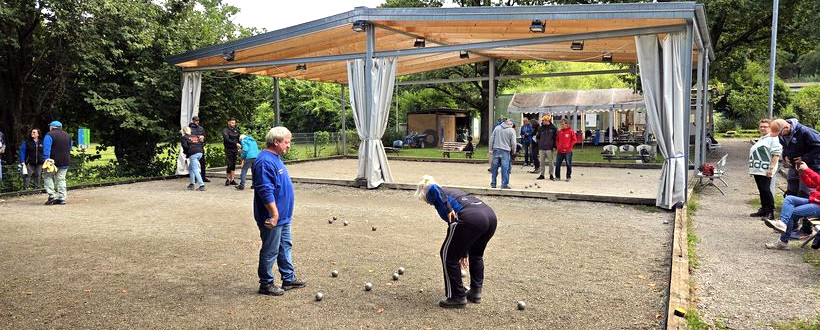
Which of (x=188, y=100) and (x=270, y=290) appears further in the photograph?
(x=188, y=100)

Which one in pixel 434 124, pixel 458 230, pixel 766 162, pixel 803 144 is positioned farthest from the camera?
pixel 434 124

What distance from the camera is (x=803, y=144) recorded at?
6867 mm

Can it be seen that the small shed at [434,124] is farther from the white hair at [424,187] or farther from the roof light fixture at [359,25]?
the white hair at [424,187]

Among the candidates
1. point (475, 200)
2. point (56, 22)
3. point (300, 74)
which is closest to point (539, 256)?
point (475, 200)

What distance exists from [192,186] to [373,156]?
407 centimetres

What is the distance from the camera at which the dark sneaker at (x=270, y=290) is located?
4.63 metres

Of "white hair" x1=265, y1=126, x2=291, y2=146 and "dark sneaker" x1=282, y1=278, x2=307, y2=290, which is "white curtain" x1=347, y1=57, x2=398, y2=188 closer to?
"dark sneaker" x1=282, y1=278, x2=307, y2=290

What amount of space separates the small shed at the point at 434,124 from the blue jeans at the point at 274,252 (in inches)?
1087

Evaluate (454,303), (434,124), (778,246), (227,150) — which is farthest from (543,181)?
(434,124)

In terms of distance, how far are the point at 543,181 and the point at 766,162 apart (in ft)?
18.9

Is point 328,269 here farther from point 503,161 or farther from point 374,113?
point 374,113

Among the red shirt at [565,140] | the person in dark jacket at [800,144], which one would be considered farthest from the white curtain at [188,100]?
the person in dark jacket at [800,144]

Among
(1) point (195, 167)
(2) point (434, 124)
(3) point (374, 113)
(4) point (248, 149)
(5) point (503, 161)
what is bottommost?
(1) point (195, 167)

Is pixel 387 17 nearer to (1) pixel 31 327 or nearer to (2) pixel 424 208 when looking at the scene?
(2) pixel 424 208
